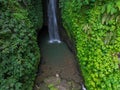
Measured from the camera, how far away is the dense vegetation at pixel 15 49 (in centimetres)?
497

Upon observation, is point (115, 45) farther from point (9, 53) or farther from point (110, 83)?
point (9, 53)

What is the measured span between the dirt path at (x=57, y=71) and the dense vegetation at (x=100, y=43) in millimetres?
1191

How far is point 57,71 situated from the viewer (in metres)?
6.90

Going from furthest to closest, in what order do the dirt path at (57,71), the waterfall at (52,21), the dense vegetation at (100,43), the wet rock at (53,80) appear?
1. the waterfall at (52,21)
2. the wet rock at (53,80)
3. the dirt path at (57,71)
4. the dense vegetation at (100,43)

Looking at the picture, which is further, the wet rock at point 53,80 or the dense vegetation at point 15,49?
the wet rock at point 53,80

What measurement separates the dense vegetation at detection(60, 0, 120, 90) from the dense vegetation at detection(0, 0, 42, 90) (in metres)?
1.46

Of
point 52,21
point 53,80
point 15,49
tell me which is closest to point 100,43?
point 15,49

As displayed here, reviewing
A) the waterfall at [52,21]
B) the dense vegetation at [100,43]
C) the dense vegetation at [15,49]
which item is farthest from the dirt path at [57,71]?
the dense vegetation at [100,43]

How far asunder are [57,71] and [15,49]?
2.20 metres

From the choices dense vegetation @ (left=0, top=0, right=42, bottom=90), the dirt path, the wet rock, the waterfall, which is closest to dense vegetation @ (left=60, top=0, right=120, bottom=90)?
the dirt path

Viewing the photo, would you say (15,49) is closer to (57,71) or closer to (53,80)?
(53,80)

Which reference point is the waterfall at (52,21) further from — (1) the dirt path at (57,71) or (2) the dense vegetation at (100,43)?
(2) the dense vegetation at (100,43)

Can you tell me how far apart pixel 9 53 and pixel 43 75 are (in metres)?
2.03

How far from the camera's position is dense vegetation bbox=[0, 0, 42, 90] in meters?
4.97
